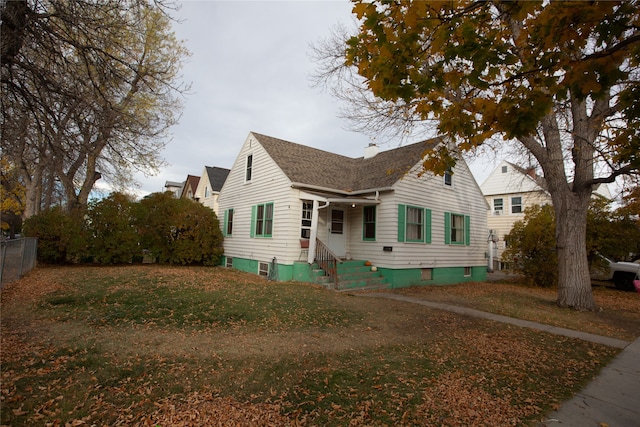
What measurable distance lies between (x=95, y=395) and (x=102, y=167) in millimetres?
9192

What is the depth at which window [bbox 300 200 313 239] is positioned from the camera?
511 inches

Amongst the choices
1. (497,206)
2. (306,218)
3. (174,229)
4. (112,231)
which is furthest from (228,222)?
(497,206)

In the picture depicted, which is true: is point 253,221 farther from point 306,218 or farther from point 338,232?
point 338,232

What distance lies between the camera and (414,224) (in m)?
13.4

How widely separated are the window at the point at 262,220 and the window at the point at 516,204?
20485 mm

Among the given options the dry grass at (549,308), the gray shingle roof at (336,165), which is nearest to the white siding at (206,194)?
the gray shingle roof at (336,165)

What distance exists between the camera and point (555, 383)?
163 inches

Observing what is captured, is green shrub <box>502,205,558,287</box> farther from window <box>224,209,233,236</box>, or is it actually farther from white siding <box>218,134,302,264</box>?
window <box>224,209,233,236</box>

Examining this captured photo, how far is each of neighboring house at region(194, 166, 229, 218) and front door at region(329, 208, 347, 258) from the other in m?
13.5

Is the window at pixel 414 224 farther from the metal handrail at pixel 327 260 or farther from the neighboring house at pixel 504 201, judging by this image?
the neighboring house at pixel 504 201

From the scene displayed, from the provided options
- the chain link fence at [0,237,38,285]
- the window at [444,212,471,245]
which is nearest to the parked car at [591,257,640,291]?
the window at [444,212,471,245]

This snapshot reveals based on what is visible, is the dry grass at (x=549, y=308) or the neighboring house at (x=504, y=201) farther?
the neighboring house at (x=504, y=201)

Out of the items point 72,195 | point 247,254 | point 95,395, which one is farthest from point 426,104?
point 72,195

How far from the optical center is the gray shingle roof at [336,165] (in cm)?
1348
